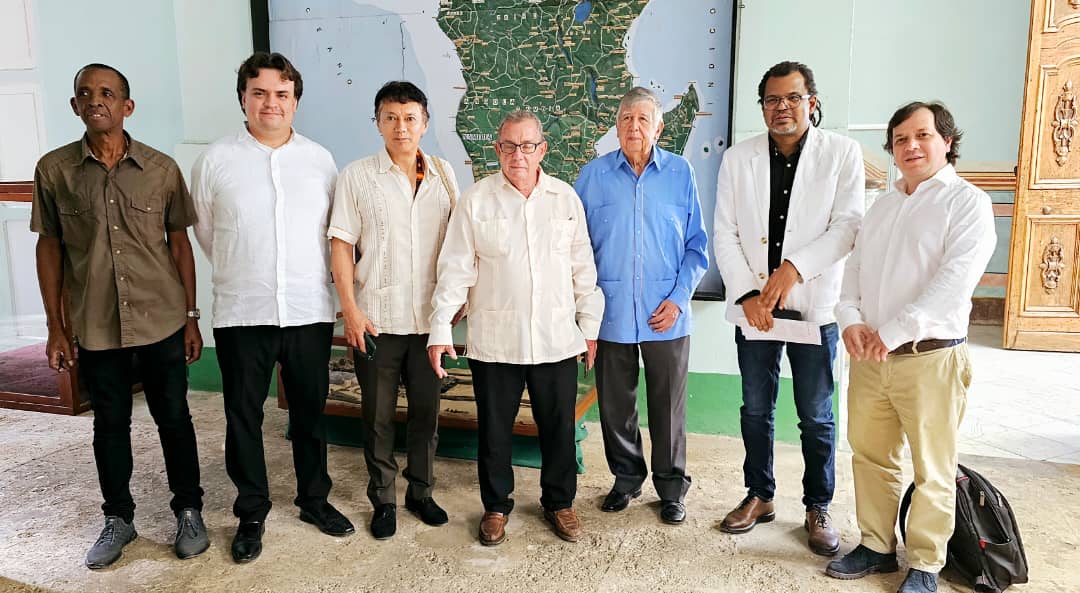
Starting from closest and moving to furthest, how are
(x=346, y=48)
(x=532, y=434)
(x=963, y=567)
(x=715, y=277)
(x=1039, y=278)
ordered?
(x=963, y=567) < (x=532, y=434) < (x=715, y=277) < (x=346, y=48) < (x=1039, y=278)

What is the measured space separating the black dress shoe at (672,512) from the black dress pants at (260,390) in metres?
1.37

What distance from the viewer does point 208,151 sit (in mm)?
2709

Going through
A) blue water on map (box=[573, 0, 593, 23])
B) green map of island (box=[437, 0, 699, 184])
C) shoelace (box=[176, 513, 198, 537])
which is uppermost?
blue water on map (box=[573, 0, 593, 23])

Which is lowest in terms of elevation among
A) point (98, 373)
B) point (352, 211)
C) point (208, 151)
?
point (98, 373)

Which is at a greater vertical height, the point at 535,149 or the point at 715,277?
the point at 535,149

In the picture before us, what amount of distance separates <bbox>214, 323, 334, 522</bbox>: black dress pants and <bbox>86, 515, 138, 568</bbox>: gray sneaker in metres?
0.43

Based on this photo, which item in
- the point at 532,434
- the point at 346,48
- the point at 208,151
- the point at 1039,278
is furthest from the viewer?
the point at 1039,278

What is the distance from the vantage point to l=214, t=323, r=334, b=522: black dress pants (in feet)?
9.05

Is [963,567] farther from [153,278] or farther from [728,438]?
[153,278]

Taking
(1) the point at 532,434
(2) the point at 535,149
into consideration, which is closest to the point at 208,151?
(2) the point at 535,149

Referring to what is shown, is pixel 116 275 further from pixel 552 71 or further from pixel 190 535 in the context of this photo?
pixel 552 71

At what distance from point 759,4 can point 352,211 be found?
2.23 meters

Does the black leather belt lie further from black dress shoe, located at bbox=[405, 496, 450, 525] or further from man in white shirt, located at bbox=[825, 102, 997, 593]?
black dress shoe, located at bbox=[405, 496, 450, 525]

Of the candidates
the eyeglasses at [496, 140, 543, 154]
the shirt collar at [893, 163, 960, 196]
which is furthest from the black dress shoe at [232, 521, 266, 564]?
the shirt collar at [893, 163, 960, 196]
